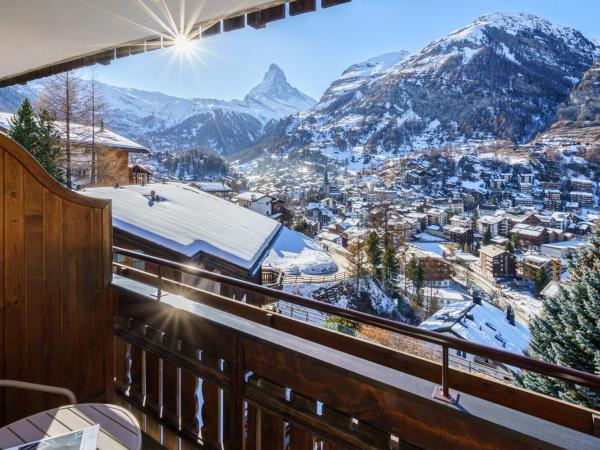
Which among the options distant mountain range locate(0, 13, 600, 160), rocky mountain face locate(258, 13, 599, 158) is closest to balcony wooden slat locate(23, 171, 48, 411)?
distant mountain range locate(0, 13, 600, 160)

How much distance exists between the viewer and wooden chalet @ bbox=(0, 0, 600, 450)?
40.6 inches

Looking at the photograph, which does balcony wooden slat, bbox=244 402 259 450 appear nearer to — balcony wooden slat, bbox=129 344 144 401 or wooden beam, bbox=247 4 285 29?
balcony wooden slat, bbox=129 344 144 401

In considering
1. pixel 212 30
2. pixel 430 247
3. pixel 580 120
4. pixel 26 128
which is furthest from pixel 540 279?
pixel 580 120

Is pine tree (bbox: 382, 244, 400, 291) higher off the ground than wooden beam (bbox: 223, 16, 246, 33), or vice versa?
wooden beam (bbox: 223, 16, 246, 33)

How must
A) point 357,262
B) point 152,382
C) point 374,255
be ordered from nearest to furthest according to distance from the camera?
1. point 152,382
2. point 357,262
3. point 374,255

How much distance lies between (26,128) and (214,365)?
50.6 ft

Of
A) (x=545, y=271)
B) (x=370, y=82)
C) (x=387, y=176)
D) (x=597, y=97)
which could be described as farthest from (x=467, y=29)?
(x=545, y=271)

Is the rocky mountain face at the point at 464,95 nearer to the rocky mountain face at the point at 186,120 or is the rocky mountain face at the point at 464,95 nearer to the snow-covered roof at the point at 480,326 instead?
the rocky mountain face at the point at 186,120

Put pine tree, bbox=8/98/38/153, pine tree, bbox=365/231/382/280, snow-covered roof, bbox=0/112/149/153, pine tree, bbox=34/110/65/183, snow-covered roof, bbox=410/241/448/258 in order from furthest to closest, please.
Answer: snow-covered roof, bbox=410/241/448/258 < pine tree, bbox=365/231/382/280 < snow-covered roof, bbox=0/112/149/153 < pine tree, bbox=34/110/65/183 < pine tree, bbox=8/98/38/153

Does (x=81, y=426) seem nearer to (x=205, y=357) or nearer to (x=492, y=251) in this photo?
(x=205, y=357)

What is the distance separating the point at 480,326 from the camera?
18.9m

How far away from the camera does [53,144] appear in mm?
13953

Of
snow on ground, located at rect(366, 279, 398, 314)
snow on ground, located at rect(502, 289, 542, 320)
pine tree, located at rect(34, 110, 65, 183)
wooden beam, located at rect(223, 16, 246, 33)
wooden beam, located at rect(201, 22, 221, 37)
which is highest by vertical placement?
pine tree, located at rect(34, 110, 65, 183)

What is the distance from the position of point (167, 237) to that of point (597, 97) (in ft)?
317
